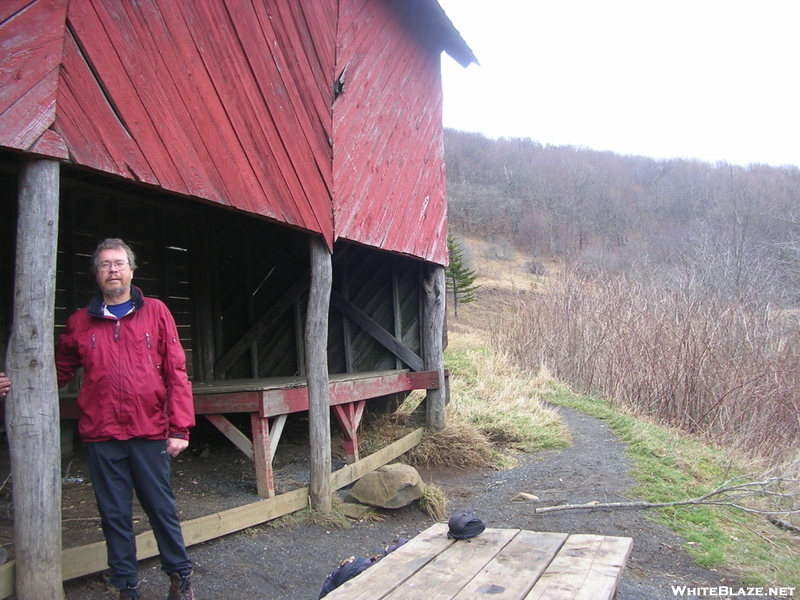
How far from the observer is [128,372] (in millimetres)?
3777

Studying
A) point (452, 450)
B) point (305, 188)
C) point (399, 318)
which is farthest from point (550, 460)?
point (305, 188)

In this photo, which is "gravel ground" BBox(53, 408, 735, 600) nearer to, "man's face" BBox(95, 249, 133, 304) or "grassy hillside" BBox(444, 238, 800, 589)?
"grassy hillside" BBox(444, 238, 800, 589)

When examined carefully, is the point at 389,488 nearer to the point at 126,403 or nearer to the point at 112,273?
the point at 126,403

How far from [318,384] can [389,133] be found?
3.14 metres

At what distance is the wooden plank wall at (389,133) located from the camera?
22.4 feet

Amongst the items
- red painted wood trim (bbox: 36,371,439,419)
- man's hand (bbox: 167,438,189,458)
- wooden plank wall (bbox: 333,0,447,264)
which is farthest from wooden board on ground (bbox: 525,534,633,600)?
wooden plank wall (bbox: 333,0,447,264)

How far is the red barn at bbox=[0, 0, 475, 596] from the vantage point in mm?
3723

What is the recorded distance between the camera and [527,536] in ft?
11.6

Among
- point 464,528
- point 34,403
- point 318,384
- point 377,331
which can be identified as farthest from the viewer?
point 377,331

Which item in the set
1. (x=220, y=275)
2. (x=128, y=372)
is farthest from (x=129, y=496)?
(x=220, y=275)

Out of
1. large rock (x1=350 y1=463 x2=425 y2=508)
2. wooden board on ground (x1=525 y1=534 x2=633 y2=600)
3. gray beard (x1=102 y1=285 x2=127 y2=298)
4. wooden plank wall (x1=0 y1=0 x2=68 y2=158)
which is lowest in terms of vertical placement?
large rock (x1=350 y1=463 x2=425 y2=508)

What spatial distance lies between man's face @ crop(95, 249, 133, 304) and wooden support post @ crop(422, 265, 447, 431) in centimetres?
605

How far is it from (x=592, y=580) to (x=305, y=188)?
3.97 m

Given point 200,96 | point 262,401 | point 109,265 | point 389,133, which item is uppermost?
point 389,133
